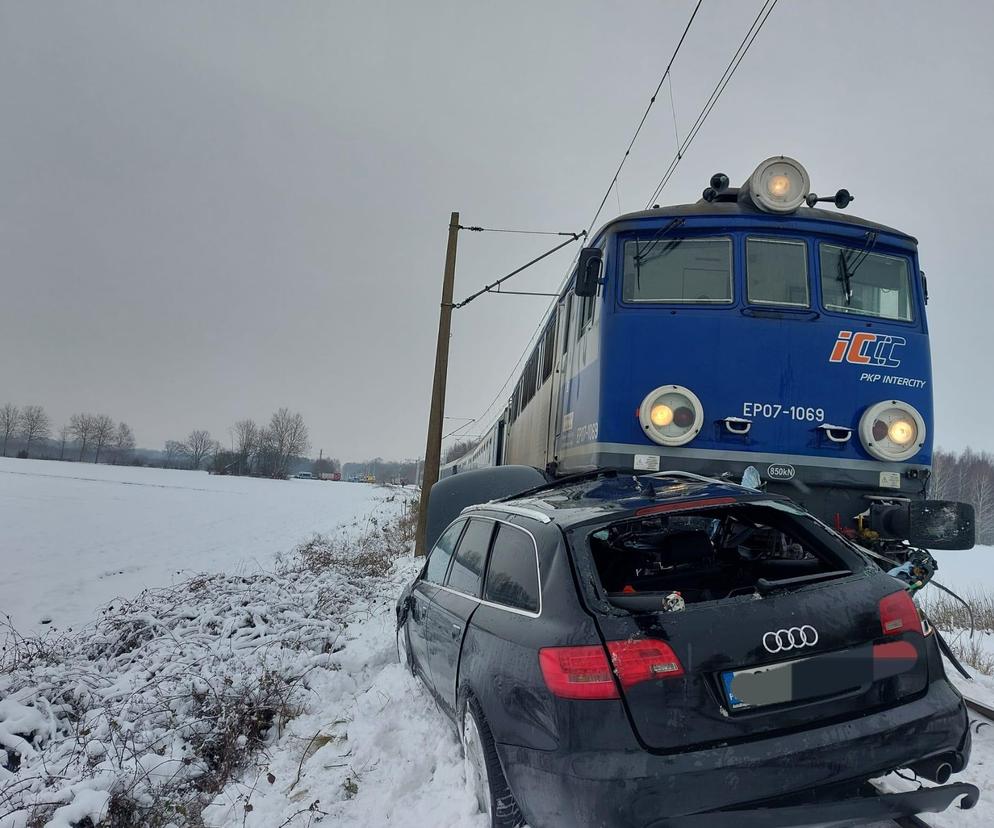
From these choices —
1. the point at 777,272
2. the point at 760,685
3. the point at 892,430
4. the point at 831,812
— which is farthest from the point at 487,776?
the point at 777,272

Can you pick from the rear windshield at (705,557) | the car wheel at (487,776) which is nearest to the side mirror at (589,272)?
the rear windshield at (705,557)

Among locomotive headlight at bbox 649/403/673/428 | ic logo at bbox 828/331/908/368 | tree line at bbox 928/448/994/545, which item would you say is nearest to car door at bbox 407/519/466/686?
locomotive headlight at bbox 649/403/673/428

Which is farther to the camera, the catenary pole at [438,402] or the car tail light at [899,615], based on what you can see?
the catenary pole at [438,402]

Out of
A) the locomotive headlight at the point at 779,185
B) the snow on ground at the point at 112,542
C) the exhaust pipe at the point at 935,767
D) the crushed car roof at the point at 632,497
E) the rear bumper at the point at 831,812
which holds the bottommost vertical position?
the snow on ground at the point at 112,542

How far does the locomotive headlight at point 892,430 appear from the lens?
5387 mm

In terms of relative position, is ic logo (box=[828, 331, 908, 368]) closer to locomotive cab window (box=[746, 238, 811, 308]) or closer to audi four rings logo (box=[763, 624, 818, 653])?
locomotive cab window (box=[746, 238, 811, 308])

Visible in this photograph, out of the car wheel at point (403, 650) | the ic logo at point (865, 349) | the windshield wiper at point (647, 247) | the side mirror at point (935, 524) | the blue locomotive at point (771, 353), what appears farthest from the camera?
the windshield wiper at point (647, 247)

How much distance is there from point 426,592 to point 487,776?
1887 mm

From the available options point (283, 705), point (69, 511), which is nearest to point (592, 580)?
point (283, 705)

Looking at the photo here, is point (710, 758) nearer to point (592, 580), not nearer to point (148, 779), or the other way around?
point (592, 580)

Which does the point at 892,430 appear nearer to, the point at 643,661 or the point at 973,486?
the point at 643,661

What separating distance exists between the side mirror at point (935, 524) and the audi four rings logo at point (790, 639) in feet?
10.1

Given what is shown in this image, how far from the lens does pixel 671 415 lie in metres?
5.45

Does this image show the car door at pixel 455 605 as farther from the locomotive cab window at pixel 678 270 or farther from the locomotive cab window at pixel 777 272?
the locomotive cab window at pixel 777 272
